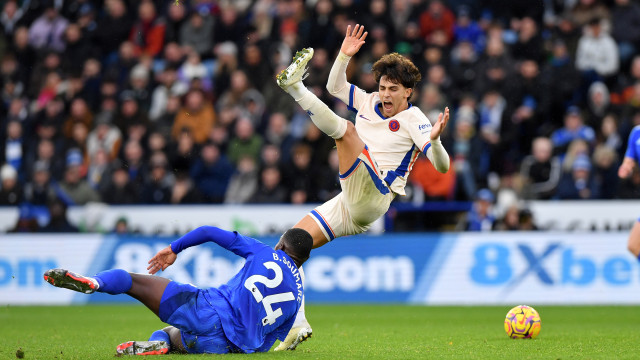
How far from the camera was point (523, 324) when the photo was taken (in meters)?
9.36

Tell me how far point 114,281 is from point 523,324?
435 centimetres

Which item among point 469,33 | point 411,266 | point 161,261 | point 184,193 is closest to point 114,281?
point 161,261

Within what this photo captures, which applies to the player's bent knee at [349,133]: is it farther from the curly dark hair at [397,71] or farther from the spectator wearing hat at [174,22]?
the spectator wearing hat at [174,22]

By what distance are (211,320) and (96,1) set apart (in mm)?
14617

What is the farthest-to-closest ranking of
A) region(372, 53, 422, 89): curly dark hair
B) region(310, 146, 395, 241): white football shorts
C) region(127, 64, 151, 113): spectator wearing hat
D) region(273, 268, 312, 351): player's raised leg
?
region(127, 64, 151, 113): spectator wearing hat
region(372, 53, 422, 89): curly dark hair
region(310, 146, 395, 241): white football shorts
region(273, 268, 312, 351): player's raised leg

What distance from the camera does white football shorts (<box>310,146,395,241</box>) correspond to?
8.67 m

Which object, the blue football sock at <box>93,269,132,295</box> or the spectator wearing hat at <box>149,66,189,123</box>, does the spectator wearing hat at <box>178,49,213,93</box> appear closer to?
the spectator wearing hat at <box>149,66,189,123</box>

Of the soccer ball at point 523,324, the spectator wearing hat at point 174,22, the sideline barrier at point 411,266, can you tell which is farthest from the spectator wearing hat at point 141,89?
the soccer ball at point 523,324

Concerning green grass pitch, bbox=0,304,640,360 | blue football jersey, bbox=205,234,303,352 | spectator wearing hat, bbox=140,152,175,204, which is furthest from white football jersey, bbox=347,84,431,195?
spectator wearing hat, bbox=140,152,175,204

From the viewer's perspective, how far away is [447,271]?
15273 millimetres

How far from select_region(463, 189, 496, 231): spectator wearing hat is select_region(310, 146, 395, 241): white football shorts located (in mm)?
6421

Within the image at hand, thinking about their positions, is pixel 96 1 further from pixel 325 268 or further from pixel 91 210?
pixel 325 268

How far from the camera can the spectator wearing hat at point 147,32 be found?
64.0 ft

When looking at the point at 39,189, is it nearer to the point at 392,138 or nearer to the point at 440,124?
the point at 392,138
